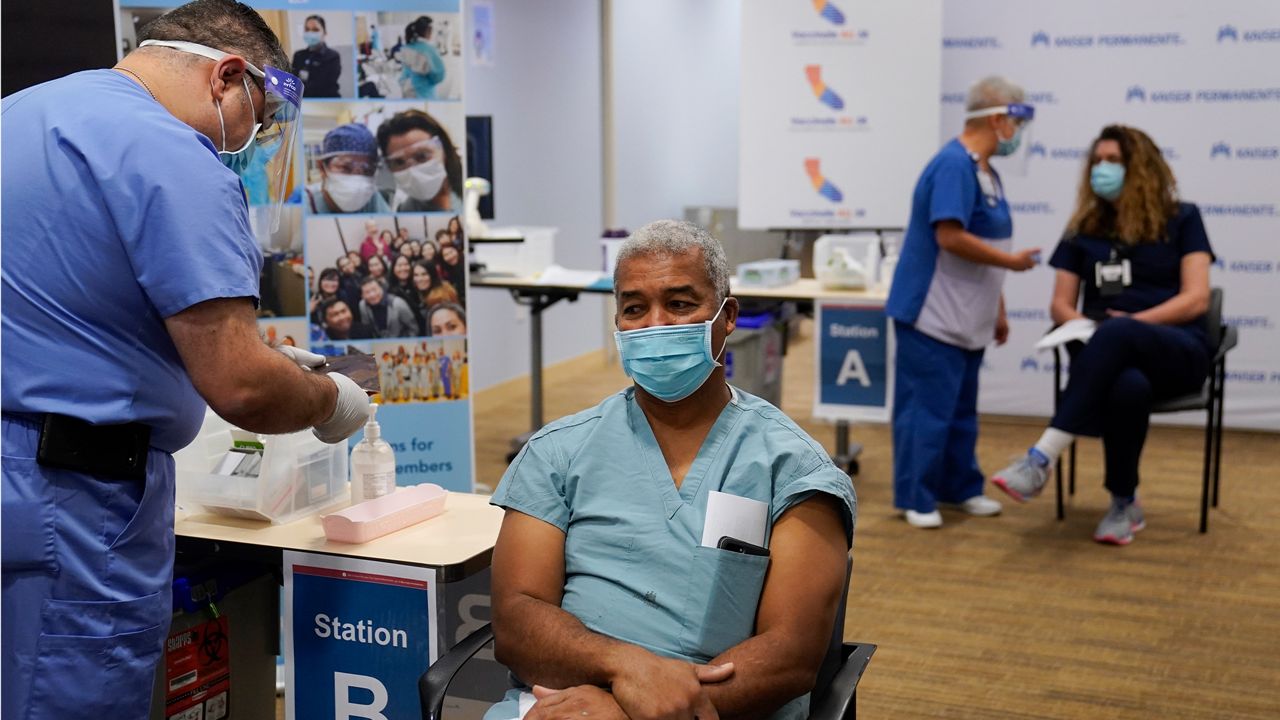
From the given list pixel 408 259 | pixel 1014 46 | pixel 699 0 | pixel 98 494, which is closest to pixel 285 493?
pixel 98 494

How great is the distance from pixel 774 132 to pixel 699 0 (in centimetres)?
412

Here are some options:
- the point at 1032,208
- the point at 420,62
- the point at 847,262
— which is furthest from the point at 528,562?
the point at 1032,208

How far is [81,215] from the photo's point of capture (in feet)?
5.31

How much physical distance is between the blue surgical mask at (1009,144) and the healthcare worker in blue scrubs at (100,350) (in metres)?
3.21

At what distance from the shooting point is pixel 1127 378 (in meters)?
4.13

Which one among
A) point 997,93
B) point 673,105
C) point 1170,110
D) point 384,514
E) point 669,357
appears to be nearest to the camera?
point 669,357

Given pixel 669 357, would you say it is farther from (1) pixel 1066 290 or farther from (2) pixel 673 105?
(2) pixel 673 105

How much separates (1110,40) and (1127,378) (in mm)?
2393

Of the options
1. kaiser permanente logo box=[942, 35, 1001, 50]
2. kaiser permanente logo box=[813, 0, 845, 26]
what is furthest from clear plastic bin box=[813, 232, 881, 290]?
kaiser permanente logo box=[942, 35, 1001, 50]

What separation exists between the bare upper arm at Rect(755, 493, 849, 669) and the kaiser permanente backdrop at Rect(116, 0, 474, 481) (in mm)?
1967

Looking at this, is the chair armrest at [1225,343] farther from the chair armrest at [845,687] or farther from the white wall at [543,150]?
the white wall at [543,150]

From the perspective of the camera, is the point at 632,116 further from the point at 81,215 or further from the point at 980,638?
the point at 81,215

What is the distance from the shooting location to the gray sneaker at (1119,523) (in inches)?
169

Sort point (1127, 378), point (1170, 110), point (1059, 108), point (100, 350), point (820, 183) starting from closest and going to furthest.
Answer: point (100, 350)
point (1127, 378)
point (820, 183)
point (1170, 110)
point (1059, 108)
